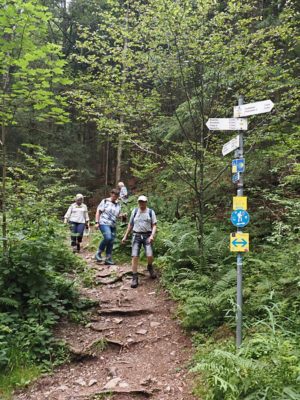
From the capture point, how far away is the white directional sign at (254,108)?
3.96m

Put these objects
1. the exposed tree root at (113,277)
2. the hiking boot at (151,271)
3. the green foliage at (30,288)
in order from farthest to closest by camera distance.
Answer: the hiking boot at (151,271) → the exposed tree root at (113,277) → the green foliage at (30,288)

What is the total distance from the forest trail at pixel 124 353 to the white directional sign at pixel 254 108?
3.58 metres

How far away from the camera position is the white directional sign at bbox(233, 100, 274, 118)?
3961 millimetres

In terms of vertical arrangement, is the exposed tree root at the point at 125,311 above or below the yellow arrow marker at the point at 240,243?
below

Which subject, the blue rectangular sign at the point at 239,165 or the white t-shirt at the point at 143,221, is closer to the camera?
the blue rectangular sign at the point at 239,165

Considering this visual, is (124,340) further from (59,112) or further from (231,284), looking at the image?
(59,112)

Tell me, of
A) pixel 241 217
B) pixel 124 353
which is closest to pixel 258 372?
pixel 241 217

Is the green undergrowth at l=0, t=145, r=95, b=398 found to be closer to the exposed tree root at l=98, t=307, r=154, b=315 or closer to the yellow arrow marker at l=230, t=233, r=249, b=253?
the exposed tree root at l=98, t=307, r=154, b=315

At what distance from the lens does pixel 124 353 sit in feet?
17.7

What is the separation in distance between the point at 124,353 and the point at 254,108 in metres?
4.24

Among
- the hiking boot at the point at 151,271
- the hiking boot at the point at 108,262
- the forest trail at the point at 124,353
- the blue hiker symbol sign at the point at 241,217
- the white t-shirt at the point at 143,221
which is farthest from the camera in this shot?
the hiking boot at the point at 108,262

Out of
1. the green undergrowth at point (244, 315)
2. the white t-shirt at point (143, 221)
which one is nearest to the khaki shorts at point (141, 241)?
the white t-shirt at point (143, 221)

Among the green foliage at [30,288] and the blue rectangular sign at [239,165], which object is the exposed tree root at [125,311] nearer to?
the green foliage at [30,288]

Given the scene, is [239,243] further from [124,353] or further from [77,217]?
[77,217]
